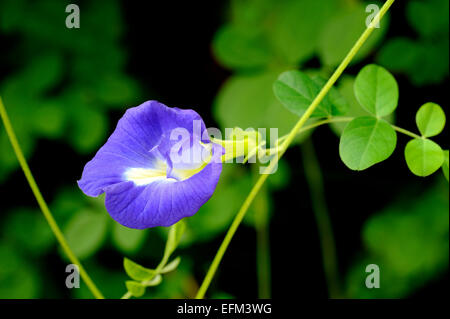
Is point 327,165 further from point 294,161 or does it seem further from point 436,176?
point 436,176


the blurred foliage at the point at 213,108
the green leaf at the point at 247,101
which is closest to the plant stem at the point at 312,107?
the blurred foliage at the point at 213,108

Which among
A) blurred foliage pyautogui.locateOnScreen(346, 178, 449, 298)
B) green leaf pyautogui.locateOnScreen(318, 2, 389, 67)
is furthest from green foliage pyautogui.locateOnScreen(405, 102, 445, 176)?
blurred foliage pyautogui.locateOnScreen(346, 178, 449, 298)

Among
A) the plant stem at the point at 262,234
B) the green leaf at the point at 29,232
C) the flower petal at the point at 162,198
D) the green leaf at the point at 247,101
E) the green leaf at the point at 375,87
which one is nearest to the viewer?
the flower petal at the point at 162,198

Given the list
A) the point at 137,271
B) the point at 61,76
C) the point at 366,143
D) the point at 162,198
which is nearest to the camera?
the point at 162,198

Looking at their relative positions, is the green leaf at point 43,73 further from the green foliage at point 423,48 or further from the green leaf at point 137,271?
the green foliage at point 423,48

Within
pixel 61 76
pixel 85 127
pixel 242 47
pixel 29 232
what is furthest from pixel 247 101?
pixel 29 232

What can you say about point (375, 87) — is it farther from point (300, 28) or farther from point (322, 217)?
point (322, 217)
